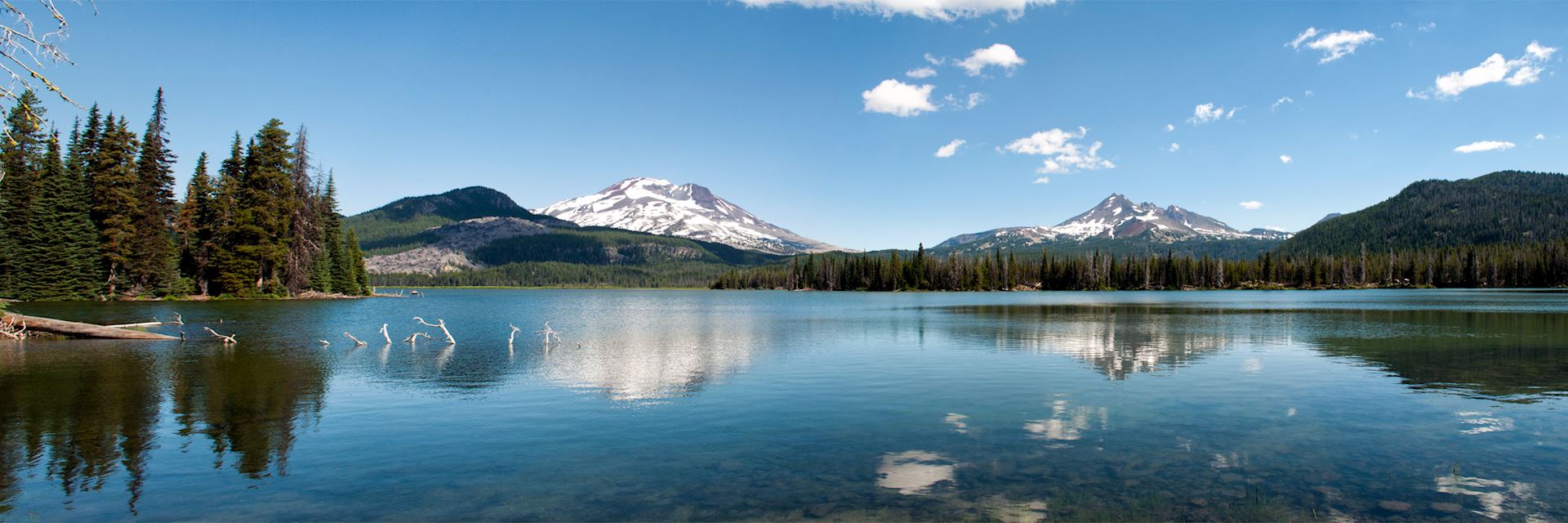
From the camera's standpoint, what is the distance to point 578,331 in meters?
59.1

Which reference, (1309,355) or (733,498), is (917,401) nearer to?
(733,498)

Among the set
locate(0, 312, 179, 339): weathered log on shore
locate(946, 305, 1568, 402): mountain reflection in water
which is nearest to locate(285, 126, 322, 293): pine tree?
locate(0, 312, 179, 339): weathered log on shore

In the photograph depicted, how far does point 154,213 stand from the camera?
301 feet

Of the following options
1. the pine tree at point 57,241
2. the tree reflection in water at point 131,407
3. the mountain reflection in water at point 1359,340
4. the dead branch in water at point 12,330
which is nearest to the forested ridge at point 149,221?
the pine tree at point 57,241

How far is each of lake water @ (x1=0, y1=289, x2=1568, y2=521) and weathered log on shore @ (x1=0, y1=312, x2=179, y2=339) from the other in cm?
90

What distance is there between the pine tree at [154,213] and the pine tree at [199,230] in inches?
99.5

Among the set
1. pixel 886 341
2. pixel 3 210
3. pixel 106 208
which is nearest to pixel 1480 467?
pixel 886 341

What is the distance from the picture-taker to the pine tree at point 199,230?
326 feet

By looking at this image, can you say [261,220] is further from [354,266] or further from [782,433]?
[782,433]

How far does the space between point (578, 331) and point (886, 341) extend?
25890 mm

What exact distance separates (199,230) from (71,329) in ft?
234

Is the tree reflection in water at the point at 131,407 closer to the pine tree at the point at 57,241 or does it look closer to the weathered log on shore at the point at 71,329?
the weathered log on shore at the point at 71,329

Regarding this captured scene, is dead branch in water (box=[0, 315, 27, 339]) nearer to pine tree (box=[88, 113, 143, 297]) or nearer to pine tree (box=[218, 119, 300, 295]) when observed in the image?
pine tree (box=[88, 113, 143, 297])

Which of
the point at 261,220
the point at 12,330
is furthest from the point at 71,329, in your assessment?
the point at 261,220
